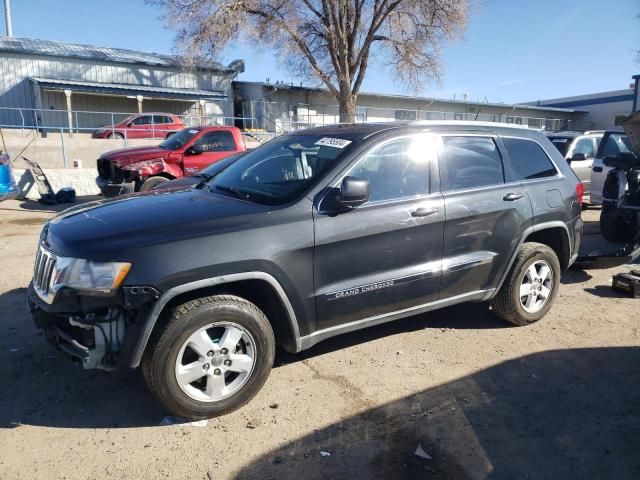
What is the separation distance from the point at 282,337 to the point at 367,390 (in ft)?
2.31

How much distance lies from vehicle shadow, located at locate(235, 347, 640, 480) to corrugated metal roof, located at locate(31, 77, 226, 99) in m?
26.9

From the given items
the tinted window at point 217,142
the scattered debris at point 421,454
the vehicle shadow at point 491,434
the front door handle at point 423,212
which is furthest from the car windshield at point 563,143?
the scattered debris at point 421,454

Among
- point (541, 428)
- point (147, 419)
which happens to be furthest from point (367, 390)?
point (147, 419)

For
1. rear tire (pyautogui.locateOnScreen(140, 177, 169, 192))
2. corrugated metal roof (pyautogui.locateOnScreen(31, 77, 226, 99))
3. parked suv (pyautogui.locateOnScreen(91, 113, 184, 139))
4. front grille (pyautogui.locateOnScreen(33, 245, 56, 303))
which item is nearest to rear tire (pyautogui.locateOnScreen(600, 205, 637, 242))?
front grille (pyautogui.locateOnScreen(33, 245, 56, 303))

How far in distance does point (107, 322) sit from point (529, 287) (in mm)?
3523

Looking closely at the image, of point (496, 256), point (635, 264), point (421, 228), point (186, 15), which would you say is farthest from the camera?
point (186, 15)

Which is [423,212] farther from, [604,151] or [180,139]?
[180,139]

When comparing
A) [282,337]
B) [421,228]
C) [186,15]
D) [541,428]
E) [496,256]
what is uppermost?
[186,15]

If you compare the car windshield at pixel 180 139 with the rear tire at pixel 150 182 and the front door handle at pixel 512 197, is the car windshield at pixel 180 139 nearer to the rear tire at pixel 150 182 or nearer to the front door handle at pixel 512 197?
the rear tire at pixel 150 182

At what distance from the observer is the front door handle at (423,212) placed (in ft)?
12.0

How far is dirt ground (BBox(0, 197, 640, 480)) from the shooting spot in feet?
8.82

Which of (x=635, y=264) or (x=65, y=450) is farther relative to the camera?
(x=635, y=264)

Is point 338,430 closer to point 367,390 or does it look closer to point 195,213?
point 367,390

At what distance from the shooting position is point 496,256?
13.6ft
